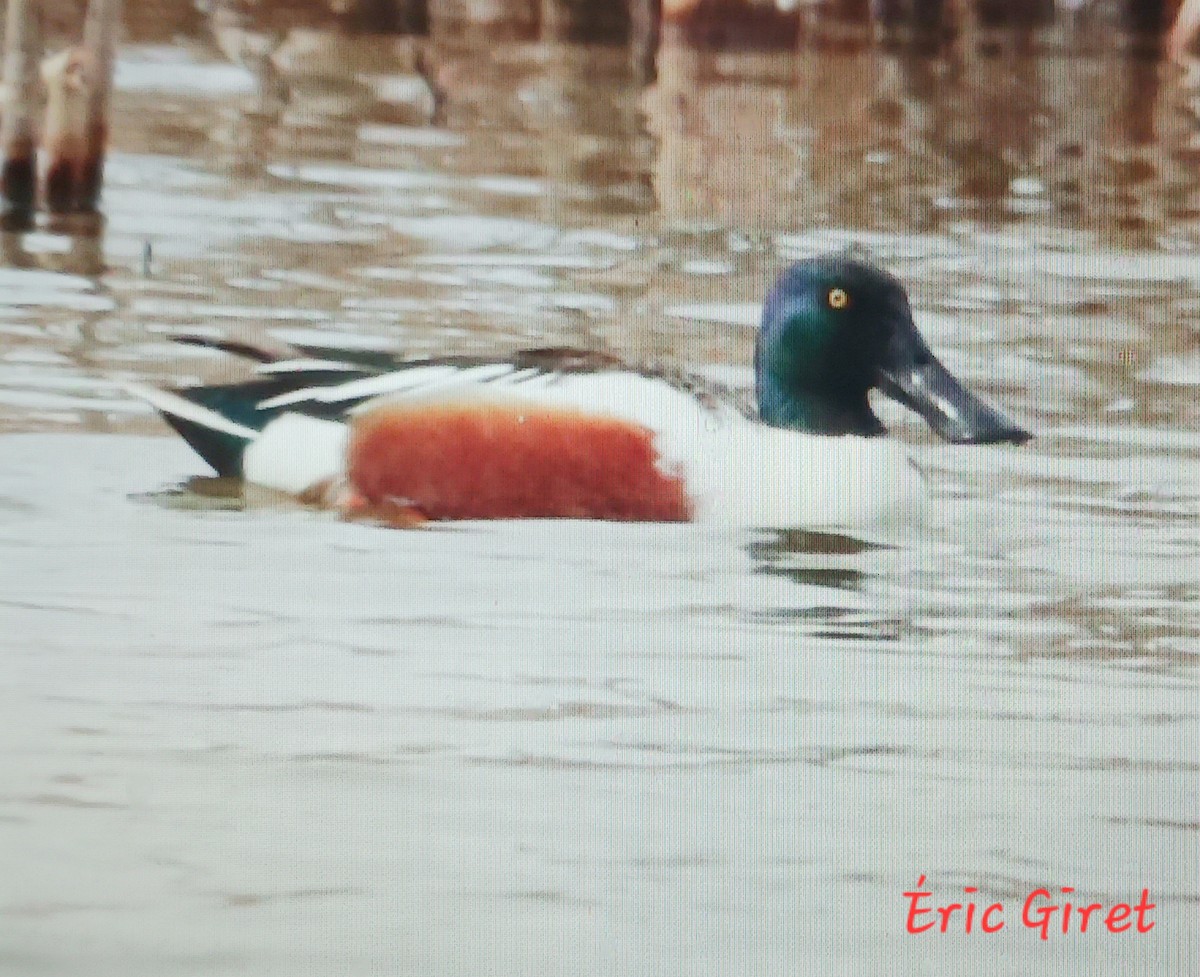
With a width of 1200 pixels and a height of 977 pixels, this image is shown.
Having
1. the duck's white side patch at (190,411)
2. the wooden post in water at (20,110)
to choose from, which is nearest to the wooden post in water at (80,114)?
the wooden post in water at (20,110)

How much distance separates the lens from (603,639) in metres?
3.92

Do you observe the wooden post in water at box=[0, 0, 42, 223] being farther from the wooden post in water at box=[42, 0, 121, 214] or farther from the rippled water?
the rippled water

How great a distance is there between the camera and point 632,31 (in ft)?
34.7

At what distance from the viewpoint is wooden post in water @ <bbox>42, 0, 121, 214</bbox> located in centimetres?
593

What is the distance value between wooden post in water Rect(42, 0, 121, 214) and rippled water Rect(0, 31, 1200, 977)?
13cm

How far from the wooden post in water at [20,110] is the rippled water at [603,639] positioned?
0.52 feet

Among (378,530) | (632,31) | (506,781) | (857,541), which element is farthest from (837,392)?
(632,31)

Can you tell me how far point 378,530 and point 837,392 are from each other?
964 mm

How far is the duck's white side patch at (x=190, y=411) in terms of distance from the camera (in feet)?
15.6

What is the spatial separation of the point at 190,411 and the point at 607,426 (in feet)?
2.66
